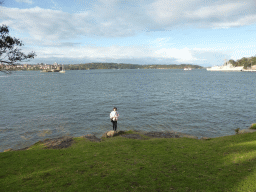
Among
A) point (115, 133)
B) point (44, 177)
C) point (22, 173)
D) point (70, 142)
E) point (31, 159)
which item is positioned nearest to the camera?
point (44, 177)

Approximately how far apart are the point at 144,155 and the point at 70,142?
9469 mm

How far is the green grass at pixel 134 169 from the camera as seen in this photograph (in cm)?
828

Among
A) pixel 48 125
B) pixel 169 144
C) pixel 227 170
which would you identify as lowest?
pixel 48 125

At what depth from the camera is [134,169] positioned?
1030 centimetres

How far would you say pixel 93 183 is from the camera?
8648mm

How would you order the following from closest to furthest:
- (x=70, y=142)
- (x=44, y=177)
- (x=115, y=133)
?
(x=44, y=177)
(x=70, y=142)
(x=115, y=133)

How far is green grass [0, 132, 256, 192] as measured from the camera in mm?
8281

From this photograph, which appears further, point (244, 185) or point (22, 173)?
point (22, 173)

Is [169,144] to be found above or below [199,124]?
above

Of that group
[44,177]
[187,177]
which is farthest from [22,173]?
[187,177]

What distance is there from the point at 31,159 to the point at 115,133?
10.6 metres

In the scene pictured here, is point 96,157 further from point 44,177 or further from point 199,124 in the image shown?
point 199,124

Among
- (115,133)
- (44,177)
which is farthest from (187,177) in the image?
(115,133)

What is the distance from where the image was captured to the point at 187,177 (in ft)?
29.7
